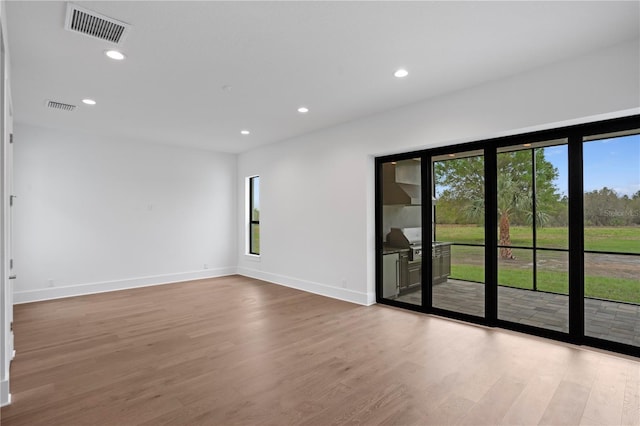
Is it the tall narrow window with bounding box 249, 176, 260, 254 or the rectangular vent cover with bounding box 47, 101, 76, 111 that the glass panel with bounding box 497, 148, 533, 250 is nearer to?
the tall narrow window with bounding box 249, 176, 260, 254

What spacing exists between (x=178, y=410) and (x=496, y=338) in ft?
10.5

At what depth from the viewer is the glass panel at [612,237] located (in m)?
3.19

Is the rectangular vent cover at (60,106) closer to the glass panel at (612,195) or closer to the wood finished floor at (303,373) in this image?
the wood finished floor at (303,373)

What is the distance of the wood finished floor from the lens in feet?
7.59

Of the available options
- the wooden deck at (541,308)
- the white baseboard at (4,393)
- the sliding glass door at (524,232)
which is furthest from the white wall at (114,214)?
the wooden deck at (541,308)

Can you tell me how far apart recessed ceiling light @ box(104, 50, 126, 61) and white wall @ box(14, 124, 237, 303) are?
363 centimetres

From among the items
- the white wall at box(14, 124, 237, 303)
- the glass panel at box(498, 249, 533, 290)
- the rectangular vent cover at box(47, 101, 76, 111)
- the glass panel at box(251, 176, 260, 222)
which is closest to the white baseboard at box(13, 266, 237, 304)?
the white wall at box(14, 124, 237, 303)

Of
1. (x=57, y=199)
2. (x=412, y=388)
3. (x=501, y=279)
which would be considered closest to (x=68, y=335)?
(x=57, y=199)

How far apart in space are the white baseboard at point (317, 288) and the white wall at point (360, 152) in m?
0.02

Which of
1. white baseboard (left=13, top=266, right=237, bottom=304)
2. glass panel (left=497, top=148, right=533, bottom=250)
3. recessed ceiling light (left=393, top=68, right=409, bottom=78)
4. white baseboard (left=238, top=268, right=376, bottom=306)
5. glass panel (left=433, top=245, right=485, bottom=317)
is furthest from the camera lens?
white baseboard (left=13, top=266, right=237, bottom=304)

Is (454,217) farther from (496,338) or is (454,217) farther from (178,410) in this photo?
(178,410)

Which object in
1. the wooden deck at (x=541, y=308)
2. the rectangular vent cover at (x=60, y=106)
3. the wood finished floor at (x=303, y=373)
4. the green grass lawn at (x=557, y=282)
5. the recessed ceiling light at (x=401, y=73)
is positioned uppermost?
the recessed ceiling light at (x=401, y=73)

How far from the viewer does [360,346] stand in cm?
349

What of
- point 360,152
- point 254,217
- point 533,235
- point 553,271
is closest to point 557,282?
point 553,271
